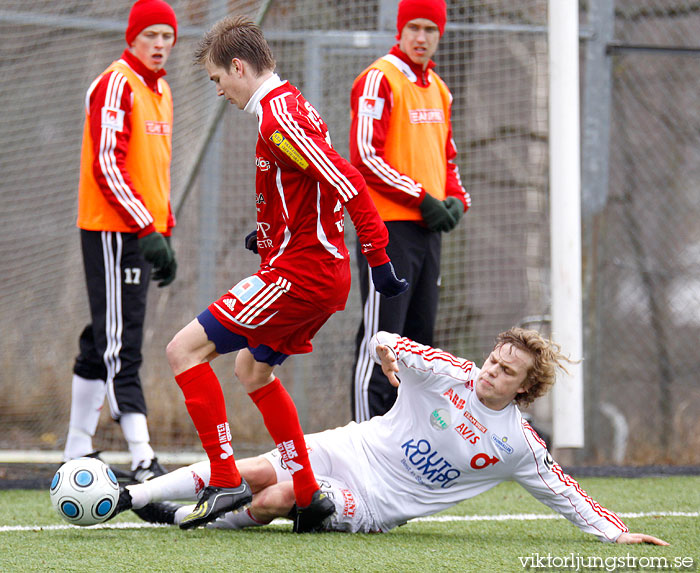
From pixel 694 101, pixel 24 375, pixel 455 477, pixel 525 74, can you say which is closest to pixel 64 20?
pixel 24 375

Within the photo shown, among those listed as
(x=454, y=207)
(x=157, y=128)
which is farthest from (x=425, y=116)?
(x=157, y=128)

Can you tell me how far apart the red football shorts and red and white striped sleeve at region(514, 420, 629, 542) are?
0.84 m

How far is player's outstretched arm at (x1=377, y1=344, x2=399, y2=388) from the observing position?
10.6 ft

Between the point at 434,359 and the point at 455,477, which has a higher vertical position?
the point at 434,359

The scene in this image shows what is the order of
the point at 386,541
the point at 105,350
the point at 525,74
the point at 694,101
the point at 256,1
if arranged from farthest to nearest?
the point at 694,101 < the point at 525,74 < the point at 256,1 < the point at 105,350 < the point at 386,541

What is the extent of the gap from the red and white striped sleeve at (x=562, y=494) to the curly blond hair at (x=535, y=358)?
0.43 ft

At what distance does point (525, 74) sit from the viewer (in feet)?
20.8

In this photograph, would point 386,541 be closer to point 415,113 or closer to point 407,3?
point 415,113

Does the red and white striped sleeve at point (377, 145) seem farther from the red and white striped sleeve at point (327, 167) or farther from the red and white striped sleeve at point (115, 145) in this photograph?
the red and white striped sleeve at point (327, 167)

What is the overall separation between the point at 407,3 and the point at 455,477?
7.05 feet

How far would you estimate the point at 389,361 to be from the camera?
3.24 m

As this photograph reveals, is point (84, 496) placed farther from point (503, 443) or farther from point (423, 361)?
point (503, 443)

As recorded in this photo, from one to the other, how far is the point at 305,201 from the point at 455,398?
2.69 feet

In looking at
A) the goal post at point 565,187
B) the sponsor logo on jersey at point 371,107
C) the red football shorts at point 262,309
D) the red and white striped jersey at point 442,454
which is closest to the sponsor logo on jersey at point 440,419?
the red and white striped jersey at point 442,454
